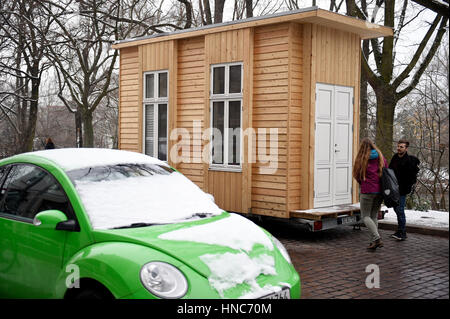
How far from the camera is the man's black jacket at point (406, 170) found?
9.80 m

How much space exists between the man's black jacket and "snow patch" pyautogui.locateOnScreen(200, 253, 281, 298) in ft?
19.8

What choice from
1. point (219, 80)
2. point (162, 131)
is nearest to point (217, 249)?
point (219, 80)

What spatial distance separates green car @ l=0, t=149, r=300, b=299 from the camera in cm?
409

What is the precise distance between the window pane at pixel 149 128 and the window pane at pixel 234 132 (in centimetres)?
278

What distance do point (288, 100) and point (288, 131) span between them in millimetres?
595

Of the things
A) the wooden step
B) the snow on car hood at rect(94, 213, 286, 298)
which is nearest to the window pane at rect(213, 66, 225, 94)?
the wooden step

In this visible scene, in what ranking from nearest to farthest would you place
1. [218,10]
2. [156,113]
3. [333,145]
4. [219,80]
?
1. [333,145]
2. [219,80]
3. [156,113]
4. [218,10]

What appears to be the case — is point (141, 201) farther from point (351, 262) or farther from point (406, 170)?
point (406, 170)

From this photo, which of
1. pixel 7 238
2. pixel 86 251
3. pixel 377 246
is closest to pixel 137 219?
pixel 86 251

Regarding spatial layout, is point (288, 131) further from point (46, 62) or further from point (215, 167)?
point (46, 62)

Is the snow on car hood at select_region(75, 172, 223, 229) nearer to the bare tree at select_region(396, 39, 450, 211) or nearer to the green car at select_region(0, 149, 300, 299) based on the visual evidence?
the green car at select_region(0, 149, 300, 299)

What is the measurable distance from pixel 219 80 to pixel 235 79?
504mm

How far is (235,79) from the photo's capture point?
37.1ft

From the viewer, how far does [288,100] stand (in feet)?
33.6
